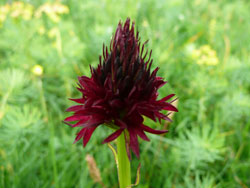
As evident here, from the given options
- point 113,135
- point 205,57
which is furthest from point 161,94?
point 113,135

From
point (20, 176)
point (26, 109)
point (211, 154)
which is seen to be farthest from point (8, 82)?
point (211, 154)

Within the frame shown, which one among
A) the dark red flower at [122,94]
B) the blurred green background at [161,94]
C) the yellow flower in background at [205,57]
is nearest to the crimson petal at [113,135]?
the dark red flower at [122,94]

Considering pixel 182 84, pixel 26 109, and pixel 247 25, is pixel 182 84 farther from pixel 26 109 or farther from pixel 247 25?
pixel 247 25

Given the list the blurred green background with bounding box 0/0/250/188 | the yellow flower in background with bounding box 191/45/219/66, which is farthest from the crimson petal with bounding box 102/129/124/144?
the yellow flower in background with bounding box 191/45/219/66

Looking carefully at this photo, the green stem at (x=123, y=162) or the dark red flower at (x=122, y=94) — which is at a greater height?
the dark red flower at (x=122, y=94)

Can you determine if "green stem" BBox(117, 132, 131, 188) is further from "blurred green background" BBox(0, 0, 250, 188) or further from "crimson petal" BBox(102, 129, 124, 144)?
"blurred green background" BBox(0, 0, 250, 188)

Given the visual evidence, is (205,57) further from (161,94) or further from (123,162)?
(123,162)

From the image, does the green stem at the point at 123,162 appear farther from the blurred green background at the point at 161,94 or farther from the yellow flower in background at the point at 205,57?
the yellow flower in background at the point at 205,57
